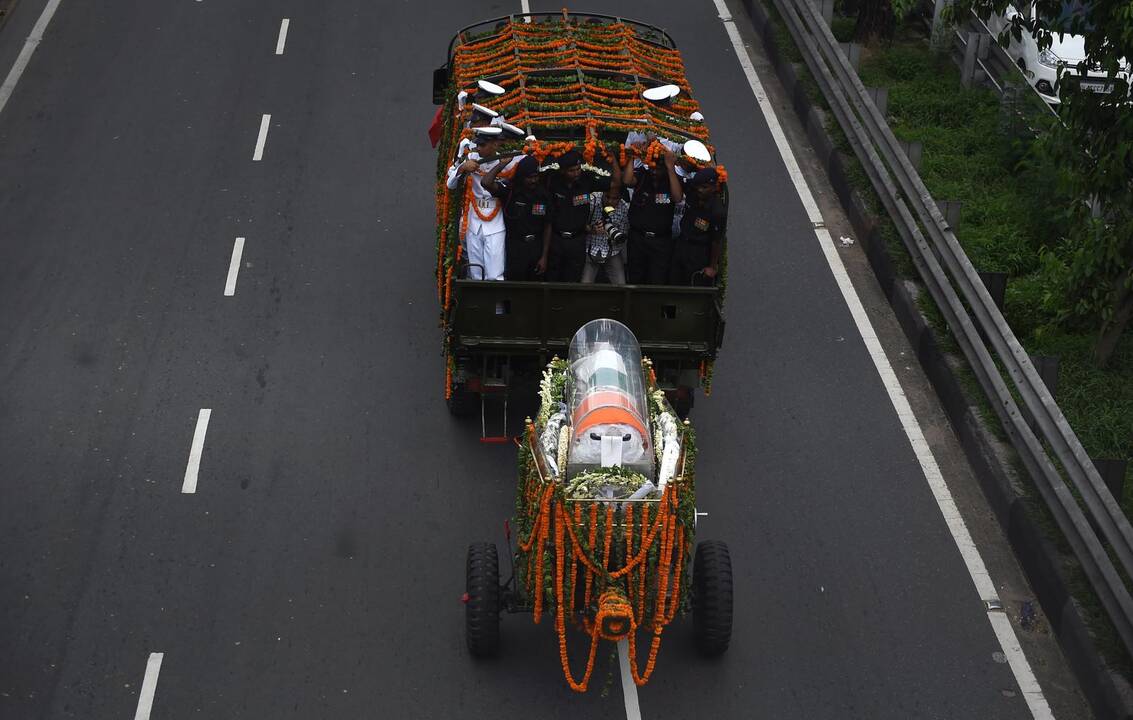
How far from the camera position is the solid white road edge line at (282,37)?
2087 centimetres

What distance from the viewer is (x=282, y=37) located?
2120cm

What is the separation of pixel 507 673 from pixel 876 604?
3035 millimetres

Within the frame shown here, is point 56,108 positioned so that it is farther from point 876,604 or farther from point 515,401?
point 876,604

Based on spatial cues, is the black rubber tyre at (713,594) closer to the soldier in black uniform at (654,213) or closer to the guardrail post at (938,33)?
the soldier in black uniform at (654,213)

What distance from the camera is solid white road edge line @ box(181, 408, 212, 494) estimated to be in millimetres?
13188

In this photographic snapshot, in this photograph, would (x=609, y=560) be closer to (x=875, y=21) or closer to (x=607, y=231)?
(x=607, y=231)

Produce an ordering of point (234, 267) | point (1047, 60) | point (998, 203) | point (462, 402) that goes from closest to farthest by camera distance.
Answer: point (462, 402), point (234, 267), point (998, 203), point (1047, 60)

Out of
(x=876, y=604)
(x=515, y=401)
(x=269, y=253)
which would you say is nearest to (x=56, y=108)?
(x=269, y=253)

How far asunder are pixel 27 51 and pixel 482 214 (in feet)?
33.8

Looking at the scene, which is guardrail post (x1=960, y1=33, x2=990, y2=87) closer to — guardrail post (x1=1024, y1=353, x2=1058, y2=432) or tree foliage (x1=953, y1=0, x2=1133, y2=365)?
tree foliage (x1=953, y1=0, x2=1133, y2=365)

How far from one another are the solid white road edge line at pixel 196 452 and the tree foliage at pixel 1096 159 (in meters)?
7.87

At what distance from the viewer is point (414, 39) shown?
69.3 ft

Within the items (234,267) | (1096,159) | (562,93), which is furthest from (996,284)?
(234,267)

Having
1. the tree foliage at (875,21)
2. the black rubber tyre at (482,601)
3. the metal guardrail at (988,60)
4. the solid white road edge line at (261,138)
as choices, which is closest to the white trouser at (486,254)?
the black rubber tyre at (482,601)
